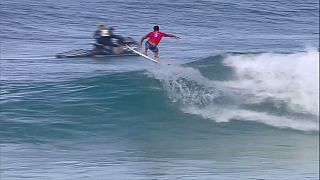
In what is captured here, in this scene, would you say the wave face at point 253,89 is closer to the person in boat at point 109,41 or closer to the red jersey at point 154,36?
the red jersey at point 154,36

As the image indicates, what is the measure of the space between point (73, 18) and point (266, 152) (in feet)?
77.1

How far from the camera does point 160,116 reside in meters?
18.6

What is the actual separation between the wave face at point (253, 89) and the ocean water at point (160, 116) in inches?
1.0

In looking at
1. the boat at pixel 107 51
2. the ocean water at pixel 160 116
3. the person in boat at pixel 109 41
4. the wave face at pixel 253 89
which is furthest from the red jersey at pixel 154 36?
the person in boat at pixel 109 41

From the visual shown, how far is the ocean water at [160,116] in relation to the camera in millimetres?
14148

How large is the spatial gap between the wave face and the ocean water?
0.08ft

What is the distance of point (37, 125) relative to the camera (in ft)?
59.4

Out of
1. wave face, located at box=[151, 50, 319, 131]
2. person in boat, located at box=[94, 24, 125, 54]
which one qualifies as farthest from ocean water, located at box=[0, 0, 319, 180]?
person in boat, located at box=[94, 24, 125, 54]

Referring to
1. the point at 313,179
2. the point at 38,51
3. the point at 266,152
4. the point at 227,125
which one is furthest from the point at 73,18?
the point at 313,179

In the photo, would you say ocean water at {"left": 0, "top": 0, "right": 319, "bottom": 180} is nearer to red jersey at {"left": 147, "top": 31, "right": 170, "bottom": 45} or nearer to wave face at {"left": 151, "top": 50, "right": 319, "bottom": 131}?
wave face at {"left": 151, "top": 50, "right": 319, "bottom": 131}

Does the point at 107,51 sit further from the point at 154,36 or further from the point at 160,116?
the point at 160,116

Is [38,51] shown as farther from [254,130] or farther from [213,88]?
[254,130]

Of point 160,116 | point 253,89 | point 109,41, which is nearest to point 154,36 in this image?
point 253,89

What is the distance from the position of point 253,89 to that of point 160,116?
1.99m
